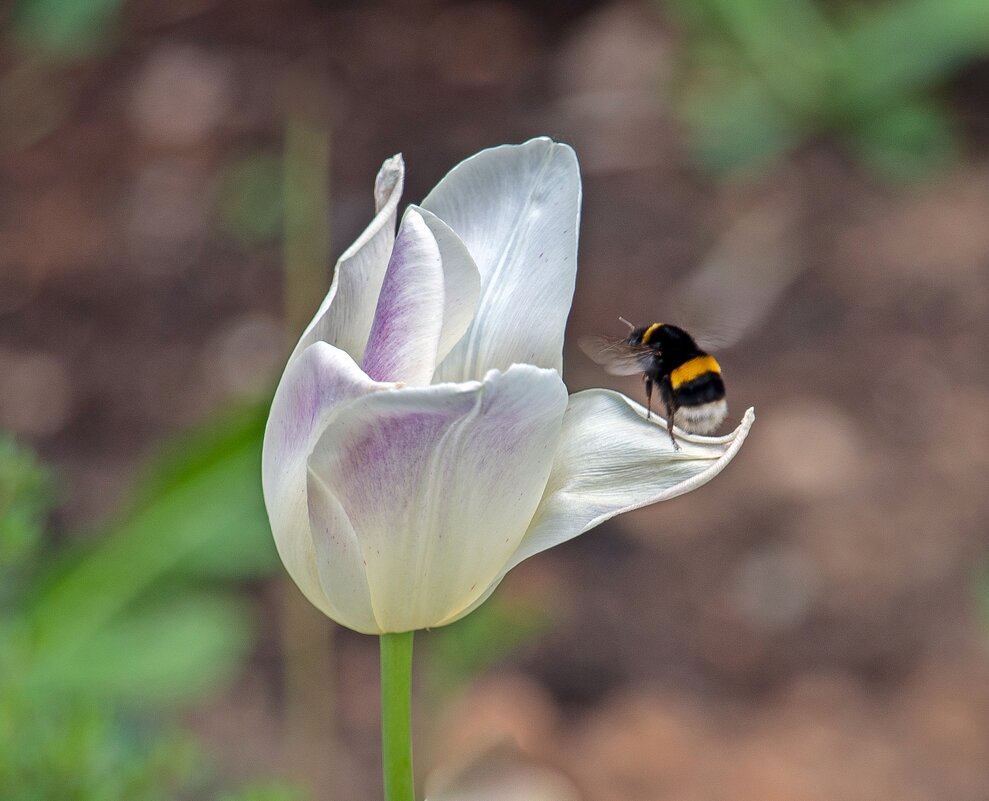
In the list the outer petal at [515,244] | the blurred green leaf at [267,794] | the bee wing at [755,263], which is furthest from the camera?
the bee wing at [755,263]

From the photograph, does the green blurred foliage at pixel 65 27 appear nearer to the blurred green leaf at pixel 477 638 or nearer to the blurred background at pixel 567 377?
the blurred background at pixel 567 377

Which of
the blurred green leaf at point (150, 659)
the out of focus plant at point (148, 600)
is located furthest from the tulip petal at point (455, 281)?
the blurred green leaf at point (150, 659)

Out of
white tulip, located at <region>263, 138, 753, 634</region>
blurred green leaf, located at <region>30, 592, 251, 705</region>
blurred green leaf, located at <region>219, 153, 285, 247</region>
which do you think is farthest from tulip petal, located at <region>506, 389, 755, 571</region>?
blurred green leaf, located at <region>219, 153, 285, 247</region>

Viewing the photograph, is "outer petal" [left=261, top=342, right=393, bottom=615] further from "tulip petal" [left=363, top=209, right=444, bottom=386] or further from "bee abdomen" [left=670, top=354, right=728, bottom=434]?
"bee abdomen" [left=670, top=354, right=728, bottom=434]

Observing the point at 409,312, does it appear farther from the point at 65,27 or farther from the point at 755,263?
the point at 65,27

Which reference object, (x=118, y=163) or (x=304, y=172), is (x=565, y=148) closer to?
(x=304, y=172)

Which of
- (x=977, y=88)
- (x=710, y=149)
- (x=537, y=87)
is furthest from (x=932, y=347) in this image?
(x=537, y=87)

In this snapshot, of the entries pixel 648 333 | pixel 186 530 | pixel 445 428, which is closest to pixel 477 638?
pixel 186 530
